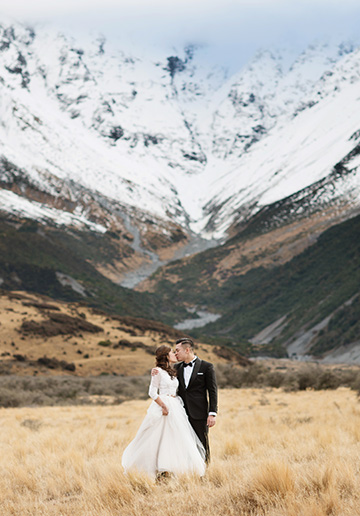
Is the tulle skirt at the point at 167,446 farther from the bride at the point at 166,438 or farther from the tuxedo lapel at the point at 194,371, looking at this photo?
the tuxedo lapel at the point at 194,371

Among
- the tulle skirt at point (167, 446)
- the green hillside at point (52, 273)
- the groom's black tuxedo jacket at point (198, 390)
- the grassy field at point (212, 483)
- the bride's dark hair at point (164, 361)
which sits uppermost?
the green hillside at point (52, 273)

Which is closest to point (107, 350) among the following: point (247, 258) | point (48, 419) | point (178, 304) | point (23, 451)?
point (48, 419)

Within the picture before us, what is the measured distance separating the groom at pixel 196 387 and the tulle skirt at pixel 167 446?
14 centimetres

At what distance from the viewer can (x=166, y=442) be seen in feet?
19.9

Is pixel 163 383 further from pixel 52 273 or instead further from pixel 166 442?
pixel 52 273

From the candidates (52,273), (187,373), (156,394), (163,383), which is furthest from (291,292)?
(156,394)

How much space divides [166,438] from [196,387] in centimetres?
76

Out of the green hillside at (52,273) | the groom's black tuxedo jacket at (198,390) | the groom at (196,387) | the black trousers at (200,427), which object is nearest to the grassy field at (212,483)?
the black trousers at (200,427)

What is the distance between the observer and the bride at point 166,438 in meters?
6.02

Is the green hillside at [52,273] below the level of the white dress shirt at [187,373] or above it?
above

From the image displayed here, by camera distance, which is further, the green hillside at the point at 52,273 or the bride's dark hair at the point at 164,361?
the green hillside at the point at 52,273

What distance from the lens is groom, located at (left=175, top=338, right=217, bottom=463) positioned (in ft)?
21.0

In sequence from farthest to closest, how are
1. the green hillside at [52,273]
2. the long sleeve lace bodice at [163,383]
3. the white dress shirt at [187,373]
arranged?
the green hillside at [52,273]
the white dress shirt at [187,373]
the long sleeve lace bodice at [163,383]

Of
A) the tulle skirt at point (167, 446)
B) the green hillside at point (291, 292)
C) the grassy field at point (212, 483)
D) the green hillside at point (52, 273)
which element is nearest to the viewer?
the grassy field at point (212, 483)
